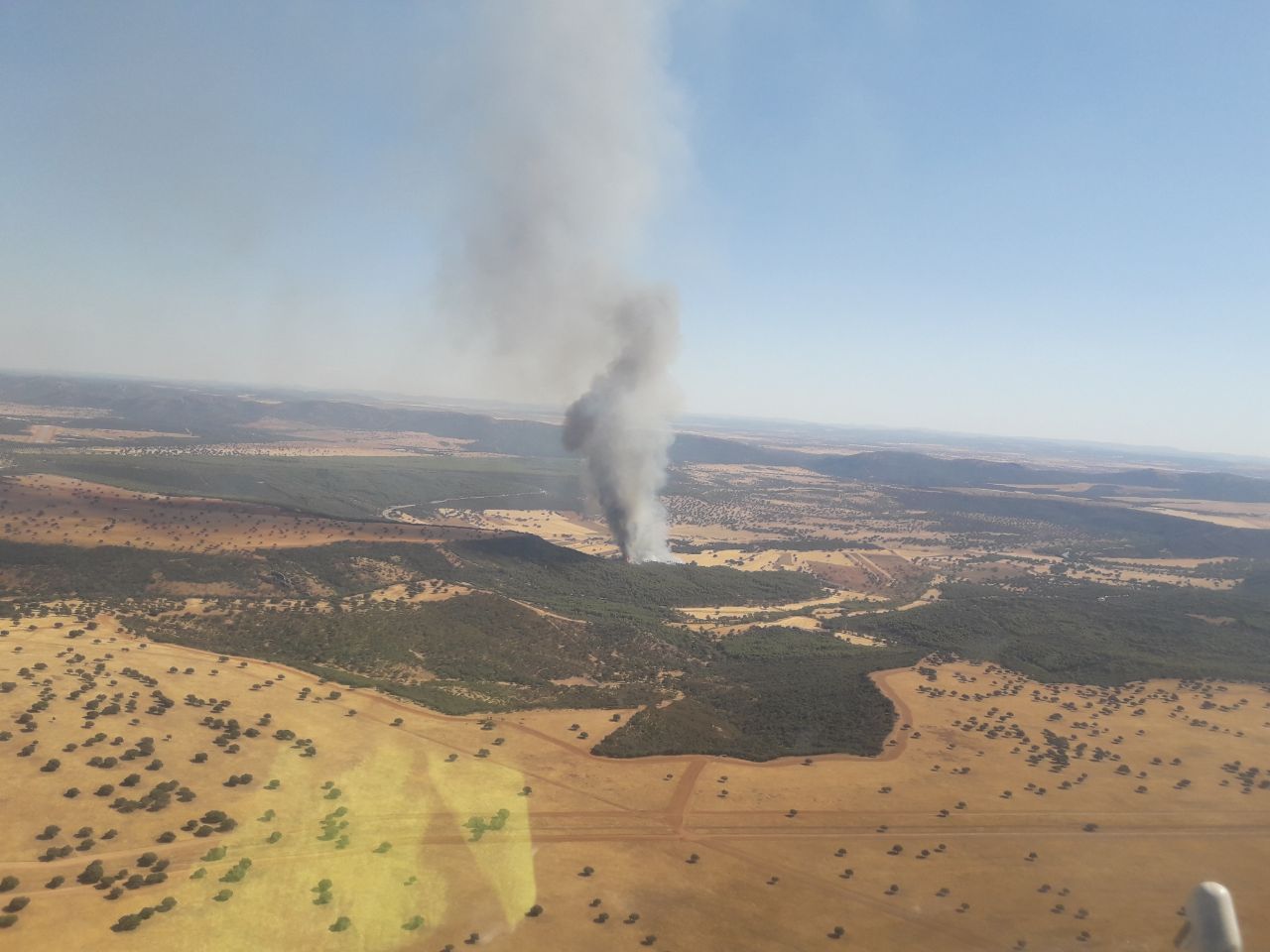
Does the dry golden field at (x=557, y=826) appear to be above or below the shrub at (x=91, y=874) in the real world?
below

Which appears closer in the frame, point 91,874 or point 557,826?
point 91,874

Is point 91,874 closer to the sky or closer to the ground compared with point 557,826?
closer to the sky

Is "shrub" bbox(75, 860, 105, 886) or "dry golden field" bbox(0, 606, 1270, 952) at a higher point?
"shrub" bbox(75, 860, 105, 886)

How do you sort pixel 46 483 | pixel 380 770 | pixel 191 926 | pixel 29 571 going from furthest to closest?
pixel 46 483 → pixel 29 571 → pixel 380 770 → pixel 191 926

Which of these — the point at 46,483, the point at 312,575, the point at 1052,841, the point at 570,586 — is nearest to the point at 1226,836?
the point at 1052,841

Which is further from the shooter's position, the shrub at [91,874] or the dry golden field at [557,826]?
the dry golden field at [557,826]

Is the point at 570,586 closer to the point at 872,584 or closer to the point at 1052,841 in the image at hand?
the point at 872,584

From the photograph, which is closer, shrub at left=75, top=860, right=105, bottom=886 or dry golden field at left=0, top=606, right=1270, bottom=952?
shrub at left=75, top=860, right=105, bottom=886

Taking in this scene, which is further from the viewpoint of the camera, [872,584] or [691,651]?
[872,584]
